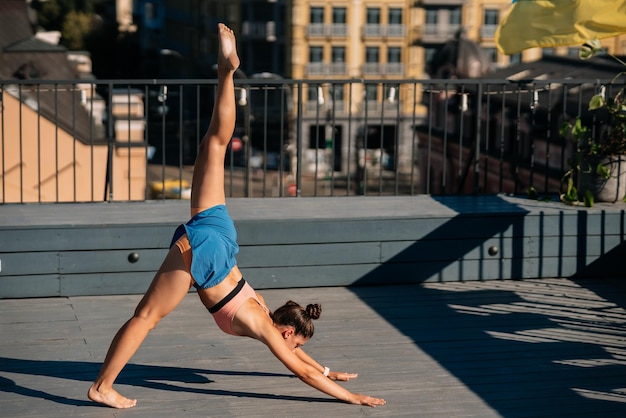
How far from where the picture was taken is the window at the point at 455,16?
6944cm

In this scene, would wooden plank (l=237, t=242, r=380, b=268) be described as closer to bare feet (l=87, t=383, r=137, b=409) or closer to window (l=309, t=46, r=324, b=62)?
bare feet (l=87, t=383, r=137, b=409)

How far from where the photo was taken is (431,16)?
6925 cm

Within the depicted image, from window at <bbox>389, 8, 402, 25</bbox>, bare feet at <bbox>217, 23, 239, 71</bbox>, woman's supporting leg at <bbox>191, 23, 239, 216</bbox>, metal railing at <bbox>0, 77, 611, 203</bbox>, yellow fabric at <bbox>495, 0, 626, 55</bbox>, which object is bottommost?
metal railing at <bbox>0, 77, 611, 203</bbox>

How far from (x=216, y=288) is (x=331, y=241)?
2.64m

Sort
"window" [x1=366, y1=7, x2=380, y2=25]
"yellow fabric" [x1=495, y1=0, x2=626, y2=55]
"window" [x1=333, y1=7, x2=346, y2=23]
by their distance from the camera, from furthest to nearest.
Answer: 1. "window" [x1=366, y1=7, x2=380, y2=25]
2. "window" [x1=333, y1=7, x2=346, y2=23]
3. "yellow fabric" [x1=495, y1=0, x2=626, y2=55]

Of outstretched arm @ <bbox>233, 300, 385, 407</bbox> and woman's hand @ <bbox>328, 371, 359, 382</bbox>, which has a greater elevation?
outstretched arm @ <bbox>233, 300, 385, 407</bbox>

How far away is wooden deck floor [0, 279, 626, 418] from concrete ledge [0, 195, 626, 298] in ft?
0.43

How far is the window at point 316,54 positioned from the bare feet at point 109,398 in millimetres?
62704

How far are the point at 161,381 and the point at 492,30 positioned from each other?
6624 centimetres

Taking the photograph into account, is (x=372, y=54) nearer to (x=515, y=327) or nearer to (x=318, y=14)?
(x=318, y=14)

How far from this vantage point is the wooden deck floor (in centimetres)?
550

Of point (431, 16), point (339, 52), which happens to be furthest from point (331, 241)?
point (431, 16)

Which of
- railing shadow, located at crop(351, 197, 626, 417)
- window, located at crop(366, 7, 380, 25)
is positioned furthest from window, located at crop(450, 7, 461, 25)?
railing shadow, located at crop(351, 197, 626, 417)

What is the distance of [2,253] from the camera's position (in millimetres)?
7348
